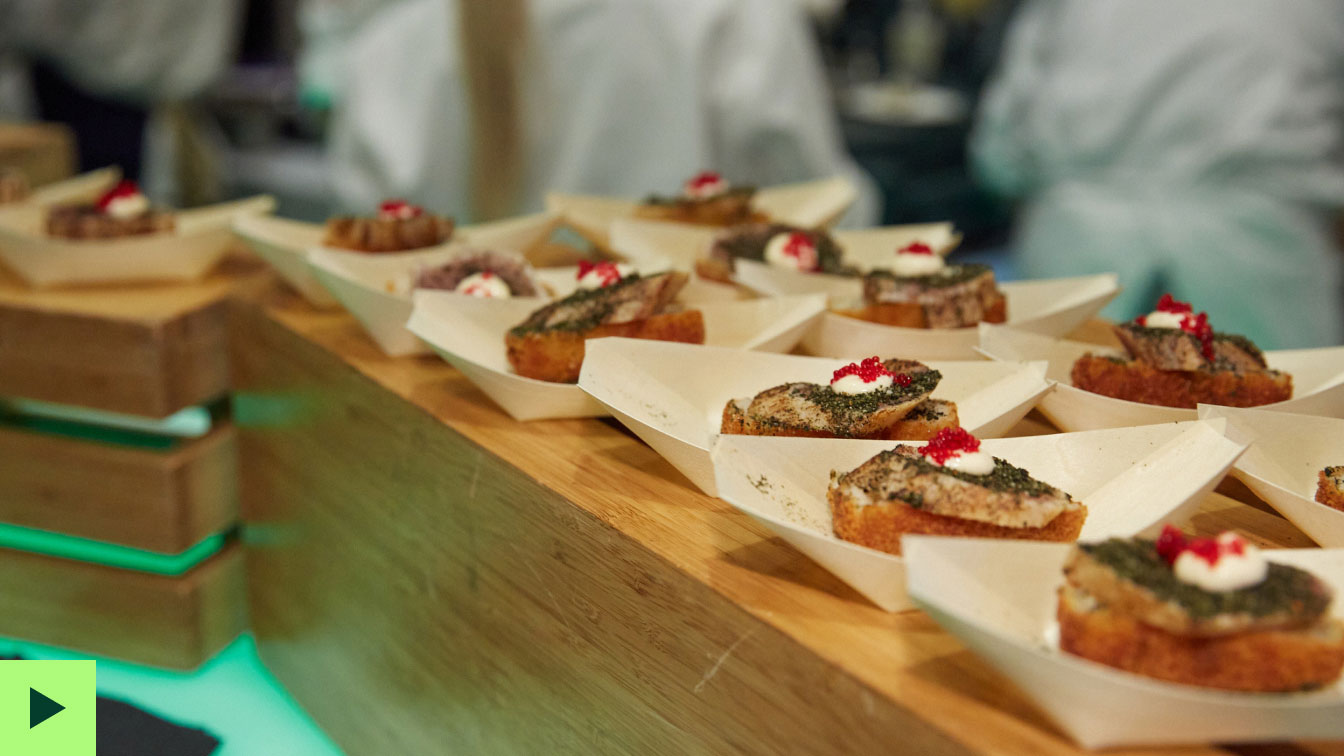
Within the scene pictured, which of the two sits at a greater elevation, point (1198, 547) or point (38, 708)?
point (1198, 547)

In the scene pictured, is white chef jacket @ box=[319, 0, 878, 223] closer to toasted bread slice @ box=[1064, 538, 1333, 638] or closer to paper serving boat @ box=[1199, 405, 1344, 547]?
paper serving boat @ box=[1199, 405, 1344, 547]

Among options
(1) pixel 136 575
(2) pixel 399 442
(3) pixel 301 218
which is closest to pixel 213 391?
(1) pixel 136 575

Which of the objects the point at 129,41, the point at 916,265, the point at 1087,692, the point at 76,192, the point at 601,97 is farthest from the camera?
the point at 129,41

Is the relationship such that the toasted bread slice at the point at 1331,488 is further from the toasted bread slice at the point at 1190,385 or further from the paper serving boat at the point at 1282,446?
the toasted bread slice at the point at 1190,385

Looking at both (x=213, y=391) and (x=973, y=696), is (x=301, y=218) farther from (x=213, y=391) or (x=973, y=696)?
(x=973, y=696)

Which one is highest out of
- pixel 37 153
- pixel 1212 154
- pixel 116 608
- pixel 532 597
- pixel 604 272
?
pixel 1212 154

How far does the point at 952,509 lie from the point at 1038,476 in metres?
0.24

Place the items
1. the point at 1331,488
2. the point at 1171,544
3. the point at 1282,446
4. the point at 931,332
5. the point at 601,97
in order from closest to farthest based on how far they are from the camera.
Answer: the point at 1171,544 → the point at 1331,488 → the point at 1282,446 → the point at 931,332 → the point at 601,97

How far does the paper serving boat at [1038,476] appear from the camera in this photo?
3.62 ft

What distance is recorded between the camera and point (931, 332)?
185 centimetres

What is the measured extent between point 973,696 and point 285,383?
5.15 feet

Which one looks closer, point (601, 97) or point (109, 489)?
point (109, 489)

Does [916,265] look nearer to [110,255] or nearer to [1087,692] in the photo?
[1087,692]

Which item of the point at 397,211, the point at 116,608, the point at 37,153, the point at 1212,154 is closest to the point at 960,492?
the point at 397,211
